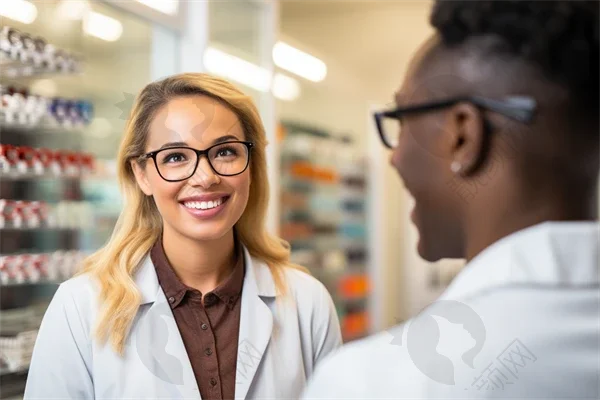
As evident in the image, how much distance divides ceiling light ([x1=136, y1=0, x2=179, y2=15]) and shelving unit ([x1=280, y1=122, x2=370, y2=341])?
9.10 ft

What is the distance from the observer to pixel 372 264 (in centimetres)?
877

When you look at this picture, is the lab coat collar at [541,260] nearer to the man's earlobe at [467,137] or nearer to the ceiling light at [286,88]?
the man's earlobe at [467,137]

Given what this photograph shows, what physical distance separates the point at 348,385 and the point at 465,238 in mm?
209

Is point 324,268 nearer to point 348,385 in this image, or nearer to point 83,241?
point 83,241

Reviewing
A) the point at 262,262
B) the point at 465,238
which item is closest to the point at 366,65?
the point at 262,262

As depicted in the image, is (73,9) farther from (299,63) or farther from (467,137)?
(299,63)

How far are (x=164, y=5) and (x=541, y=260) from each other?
11.0 feet

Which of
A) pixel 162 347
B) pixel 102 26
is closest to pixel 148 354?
pixel 162 347

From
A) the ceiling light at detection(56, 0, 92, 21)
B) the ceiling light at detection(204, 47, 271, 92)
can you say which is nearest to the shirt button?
the ceiling light at detection(56, 0, 92, 21)

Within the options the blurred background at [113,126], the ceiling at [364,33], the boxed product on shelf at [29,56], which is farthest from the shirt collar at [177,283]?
the ceiling at [364,33]

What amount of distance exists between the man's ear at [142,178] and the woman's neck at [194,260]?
0.34ft

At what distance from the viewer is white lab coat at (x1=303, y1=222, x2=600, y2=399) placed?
2.33 ft

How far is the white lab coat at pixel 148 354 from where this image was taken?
1687mm

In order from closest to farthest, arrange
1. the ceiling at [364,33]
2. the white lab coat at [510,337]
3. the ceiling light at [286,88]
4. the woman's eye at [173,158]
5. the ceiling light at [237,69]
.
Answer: the white lab coat at [510,337] < the woman's eye at [173,158] < the ceiling light at [237,69] < the ceiling light at [286,88] < the ceiling at [364,33]
